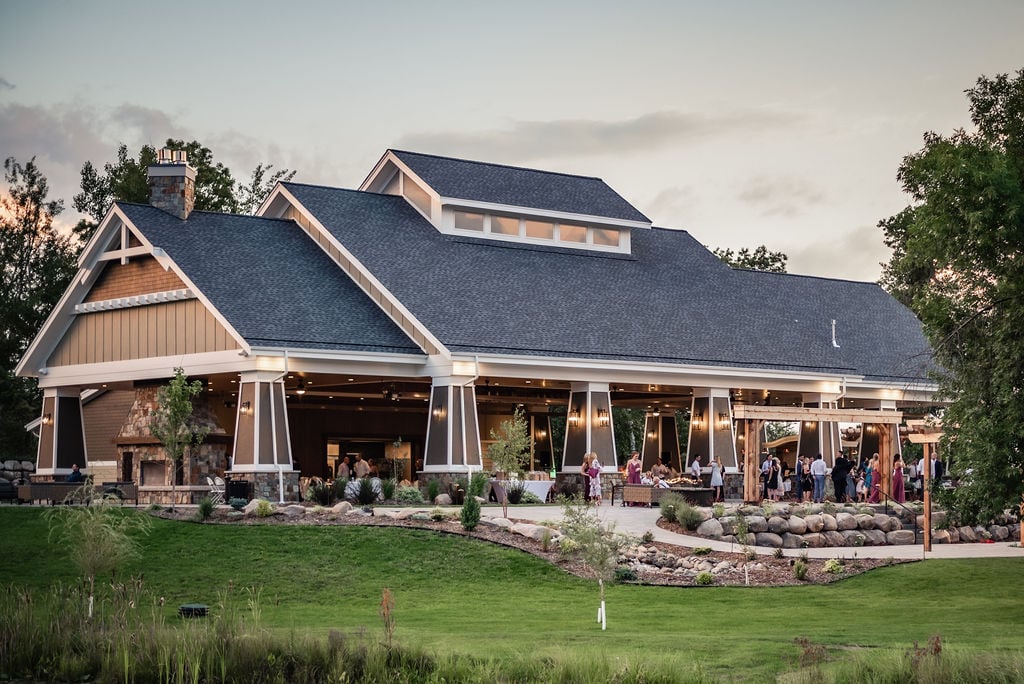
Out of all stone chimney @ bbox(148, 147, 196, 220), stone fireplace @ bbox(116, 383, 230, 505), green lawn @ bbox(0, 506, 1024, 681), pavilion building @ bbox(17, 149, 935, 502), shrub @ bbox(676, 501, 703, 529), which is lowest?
green lawn @ bbox(0, 506, 1024, 681)

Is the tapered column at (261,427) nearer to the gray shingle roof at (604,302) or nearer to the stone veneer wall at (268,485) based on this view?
the stone veneer wall at (268,485)

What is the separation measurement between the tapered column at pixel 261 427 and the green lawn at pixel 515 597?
598 cm

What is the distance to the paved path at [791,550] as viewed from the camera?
26.0 meters

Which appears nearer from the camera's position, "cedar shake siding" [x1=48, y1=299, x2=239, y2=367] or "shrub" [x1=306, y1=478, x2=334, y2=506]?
"shrub" [x1=306, y1=478, x2=334, y2=506]

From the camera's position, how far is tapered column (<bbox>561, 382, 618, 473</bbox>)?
37031mm

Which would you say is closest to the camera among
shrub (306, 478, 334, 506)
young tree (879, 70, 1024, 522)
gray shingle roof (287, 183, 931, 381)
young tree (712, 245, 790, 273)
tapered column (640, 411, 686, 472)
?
young tree (879, 70, 1024, 522)

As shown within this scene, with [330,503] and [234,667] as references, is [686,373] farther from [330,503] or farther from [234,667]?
[234,667]

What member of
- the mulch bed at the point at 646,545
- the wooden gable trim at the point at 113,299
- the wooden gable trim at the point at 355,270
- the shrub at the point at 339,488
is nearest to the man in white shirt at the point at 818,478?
the mulch bed at the point at 646,545

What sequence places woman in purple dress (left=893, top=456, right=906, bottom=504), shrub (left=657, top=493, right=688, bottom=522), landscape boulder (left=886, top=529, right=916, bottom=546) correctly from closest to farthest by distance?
shrub (left=657, top=493, right=688, bottom=522) < landscape boulder (left=886, top=529, right=916, bottom=546) < woman in purple dress (left=893, top=456, right=906, bottom=504)

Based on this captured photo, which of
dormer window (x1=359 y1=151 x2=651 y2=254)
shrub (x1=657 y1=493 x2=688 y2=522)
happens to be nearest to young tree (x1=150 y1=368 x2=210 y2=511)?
shrub (x1=657 y1=493 x2=688 y2=522)

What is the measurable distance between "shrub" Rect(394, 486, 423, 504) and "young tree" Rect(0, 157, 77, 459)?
947 inches

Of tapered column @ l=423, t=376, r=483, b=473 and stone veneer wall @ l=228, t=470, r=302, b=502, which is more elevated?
tapered column @ l=423, t=376, r=483, b=473

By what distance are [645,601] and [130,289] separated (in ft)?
69.1

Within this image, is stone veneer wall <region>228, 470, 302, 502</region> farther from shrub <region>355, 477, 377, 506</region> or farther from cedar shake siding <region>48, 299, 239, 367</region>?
cedar shake siding <region>48, 299, 239, 367</region>
